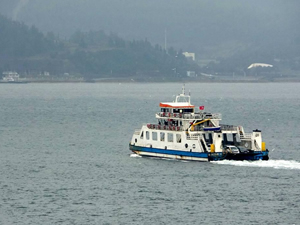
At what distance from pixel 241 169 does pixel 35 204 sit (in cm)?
1937

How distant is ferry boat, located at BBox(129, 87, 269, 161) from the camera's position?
2918 inches

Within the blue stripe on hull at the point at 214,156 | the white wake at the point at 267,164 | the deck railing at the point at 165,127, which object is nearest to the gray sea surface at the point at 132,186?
the white wake at the point at 267,164

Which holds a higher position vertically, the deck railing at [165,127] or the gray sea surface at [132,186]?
the deck railing at [165,127]

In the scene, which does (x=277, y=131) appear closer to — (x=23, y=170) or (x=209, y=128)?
(x=209, y=128)

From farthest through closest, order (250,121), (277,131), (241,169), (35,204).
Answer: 1. (250,121)
2. (277,131)
3. (241,169)
4. (35,204)

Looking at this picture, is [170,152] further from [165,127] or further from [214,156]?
[214,156]

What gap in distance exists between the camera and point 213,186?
6606cm

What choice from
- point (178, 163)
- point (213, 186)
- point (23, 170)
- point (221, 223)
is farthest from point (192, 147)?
point (221, 223)

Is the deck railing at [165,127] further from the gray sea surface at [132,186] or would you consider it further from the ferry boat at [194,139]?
the gray sea surface at [132,186]

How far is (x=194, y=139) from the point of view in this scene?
7462 centimetres

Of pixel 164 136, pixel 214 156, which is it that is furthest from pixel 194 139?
pixel 164 136

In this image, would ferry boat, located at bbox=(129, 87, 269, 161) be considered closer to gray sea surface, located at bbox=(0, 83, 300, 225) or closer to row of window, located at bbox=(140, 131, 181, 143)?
row of window, located at bbox=(140, 131, 181, 143)

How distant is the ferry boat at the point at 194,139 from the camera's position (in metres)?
74.1

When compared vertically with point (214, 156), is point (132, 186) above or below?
below
